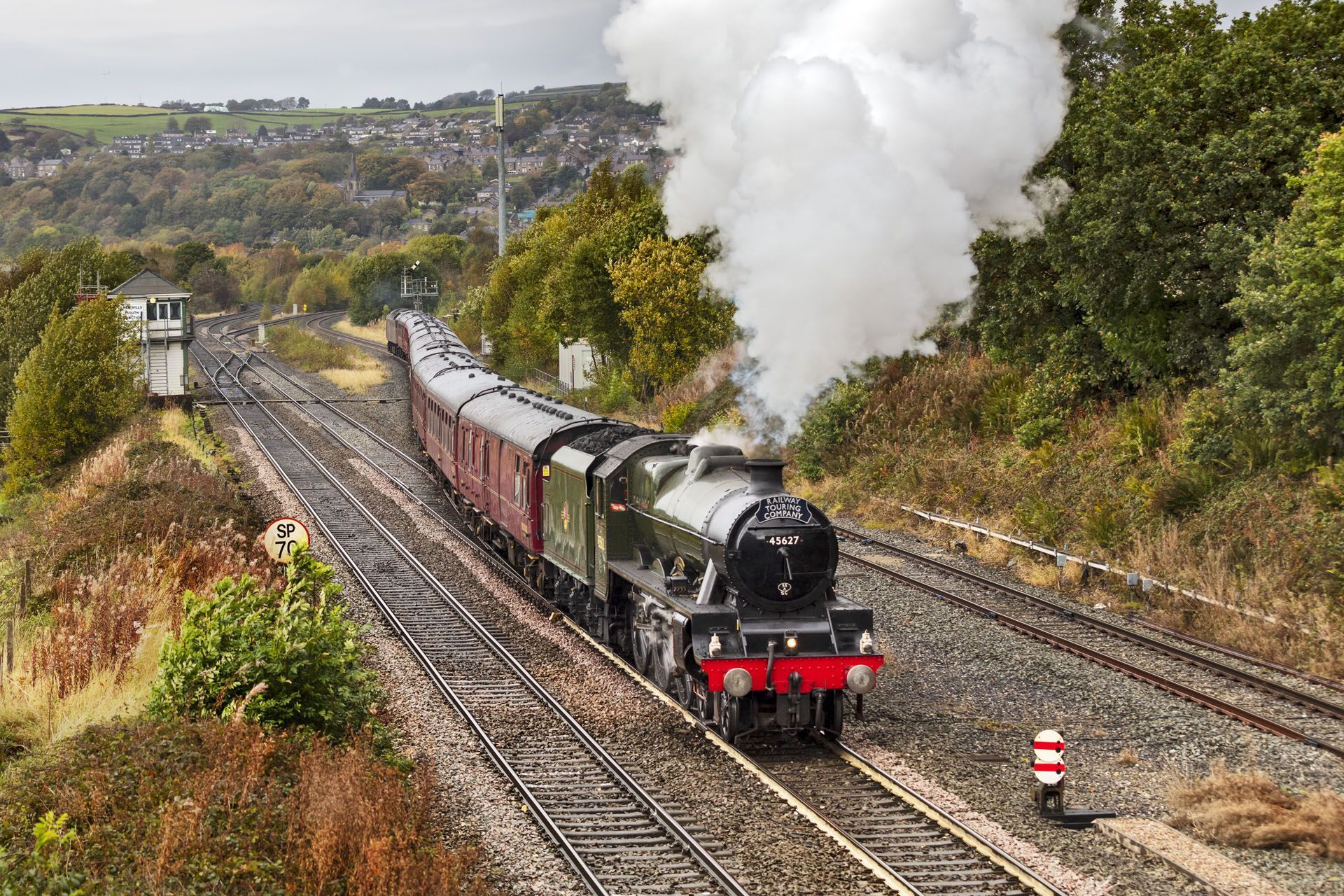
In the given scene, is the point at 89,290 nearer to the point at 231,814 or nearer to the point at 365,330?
the point at 365,330

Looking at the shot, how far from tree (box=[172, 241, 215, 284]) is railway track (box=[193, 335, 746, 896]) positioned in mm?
79662

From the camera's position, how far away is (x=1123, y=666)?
15383 millimetres

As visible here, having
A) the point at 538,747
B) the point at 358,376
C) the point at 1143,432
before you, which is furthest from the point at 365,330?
the point at 538,747

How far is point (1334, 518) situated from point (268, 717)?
13587mm

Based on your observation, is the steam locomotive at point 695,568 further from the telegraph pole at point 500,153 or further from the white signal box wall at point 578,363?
the telegraph pole at point 500,153

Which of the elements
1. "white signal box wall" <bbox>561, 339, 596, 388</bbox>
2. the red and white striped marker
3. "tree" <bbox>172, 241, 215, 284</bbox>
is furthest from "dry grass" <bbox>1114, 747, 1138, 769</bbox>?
"tree" <bbox>172, 241, 215, 284</bbox>

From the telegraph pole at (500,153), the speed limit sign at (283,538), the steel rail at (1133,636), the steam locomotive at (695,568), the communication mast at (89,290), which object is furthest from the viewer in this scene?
the telegraph pole at (500,153)

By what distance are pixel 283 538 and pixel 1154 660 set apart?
10934 mm

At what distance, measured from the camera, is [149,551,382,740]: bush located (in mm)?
11039

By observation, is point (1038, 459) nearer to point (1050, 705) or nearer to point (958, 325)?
point (958, 325)

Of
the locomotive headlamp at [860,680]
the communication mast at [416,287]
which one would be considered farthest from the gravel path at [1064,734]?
the communication mast at [416,287]

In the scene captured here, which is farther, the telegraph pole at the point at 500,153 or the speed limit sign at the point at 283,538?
the telegraph pole at the point at 500,153

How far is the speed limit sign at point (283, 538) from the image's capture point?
14688mm

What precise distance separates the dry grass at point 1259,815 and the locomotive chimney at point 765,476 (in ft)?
15.2
